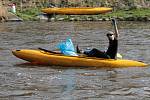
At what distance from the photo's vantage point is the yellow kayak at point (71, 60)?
50.8 ft

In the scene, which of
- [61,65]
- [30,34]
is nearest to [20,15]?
[30,34]

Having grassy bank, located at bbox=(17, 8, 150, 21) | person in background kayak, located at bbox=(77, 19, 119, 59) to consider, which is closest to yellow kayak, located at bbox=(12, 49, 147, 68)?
person in background kayak, located at bbox=(77, 19, 119, 59)

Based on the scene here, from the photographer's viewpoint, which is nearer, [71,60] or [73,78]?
[73,78]

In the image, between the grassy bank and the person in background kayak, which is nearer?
the person in background kayak

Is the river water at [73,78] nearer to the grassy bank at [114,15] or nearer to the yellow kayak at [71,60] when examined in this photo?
the yellow kayak at [71,60]

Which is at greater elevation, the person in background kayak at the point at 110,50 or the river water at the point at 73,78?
the person in background kayak at the point at 110,50

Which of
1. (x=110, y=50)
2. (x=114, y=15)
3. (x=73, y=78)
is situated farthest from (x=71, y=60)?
(x=114, y=15)

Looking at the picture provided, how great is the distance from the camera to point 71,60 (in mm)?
15641

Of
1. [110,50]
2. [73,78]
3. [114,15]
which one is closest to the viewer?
[73,78]

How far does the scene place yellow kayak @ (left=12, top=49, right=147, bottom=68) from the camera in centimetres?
1548

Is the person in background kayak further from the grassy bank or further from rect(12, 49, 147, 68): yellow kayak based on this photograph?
the grassy bank

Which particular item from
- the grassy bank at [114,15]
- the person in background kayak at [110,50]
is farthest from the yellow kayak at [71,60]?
the grassy bank at [114,15]

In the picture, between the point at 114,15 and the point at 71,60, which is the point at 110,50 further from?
the point at 114,15

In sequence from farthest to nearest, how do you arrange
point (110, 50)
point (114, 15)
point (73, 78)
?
point (114, 15) < point (110, 50) < point (73, 78)
